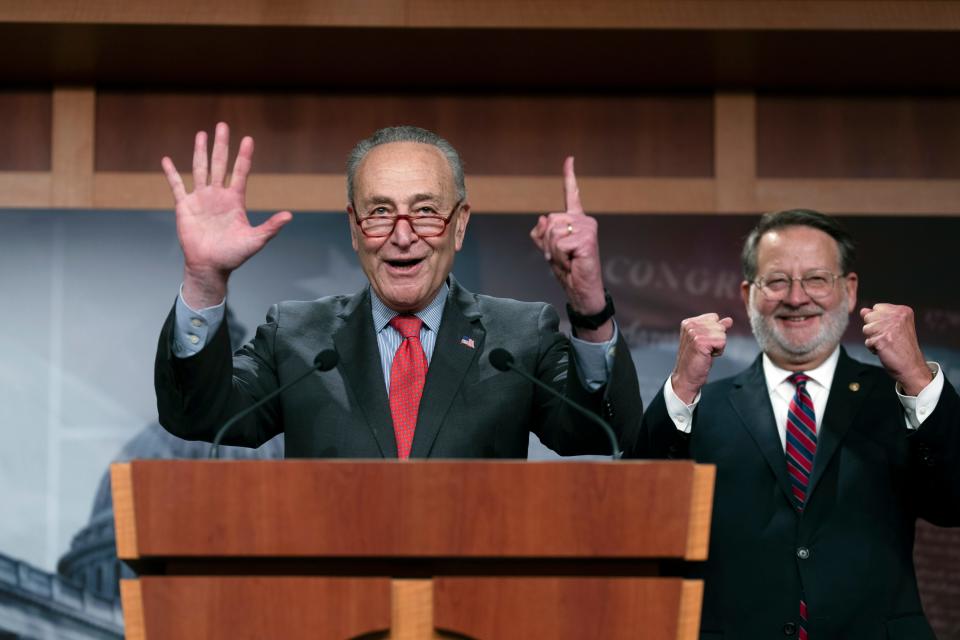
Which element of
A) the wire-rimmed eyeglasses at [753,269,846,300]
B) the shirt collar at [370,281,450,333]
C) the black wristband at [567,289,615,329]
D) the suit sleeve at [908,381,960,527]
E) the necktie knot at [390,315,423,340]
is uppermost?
the wire-rimmed eyeglasses at [753,269,846,300]

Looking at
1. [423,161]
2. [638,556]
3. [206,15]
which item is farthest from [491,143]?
[638,556]

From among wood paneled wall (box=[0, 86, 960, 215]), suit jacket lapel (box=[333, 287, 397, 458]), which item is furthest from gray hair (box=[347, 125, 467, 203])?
wood paneled wall (box=[0, 86, 960, 215])

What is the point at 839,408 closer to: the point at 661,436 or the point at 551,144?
the point at 661,436

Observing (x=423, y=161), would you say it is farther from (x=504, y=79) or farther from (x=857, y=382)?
(x=504, y=79)

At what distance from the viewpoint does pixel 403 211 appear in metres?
2.31

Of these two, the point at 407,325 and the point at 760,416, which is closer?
the point at 407,325

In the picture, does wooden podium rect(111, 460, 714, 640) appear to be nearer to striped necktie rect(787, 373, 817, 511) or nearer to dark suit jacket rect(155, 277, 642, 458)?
dark suit jacket rect(155, 277, 642, 458)

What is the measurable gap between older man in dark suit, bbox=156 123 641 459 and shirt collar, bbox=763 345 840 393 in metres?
0.67

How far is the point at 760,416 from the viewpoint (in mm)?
2758

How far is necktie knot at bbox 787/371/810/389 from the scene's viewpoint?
2.81 m

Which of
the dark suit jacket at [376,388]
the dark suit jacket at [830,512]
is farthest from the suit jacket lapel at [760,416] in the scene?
the dark suit jacket at [376,388]

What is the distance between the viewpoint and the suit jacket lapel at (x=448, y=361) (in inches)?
85.8

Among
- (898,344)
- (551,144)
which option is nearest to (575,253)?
(898,344)

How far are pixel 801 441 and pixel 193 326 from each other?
1332mm
